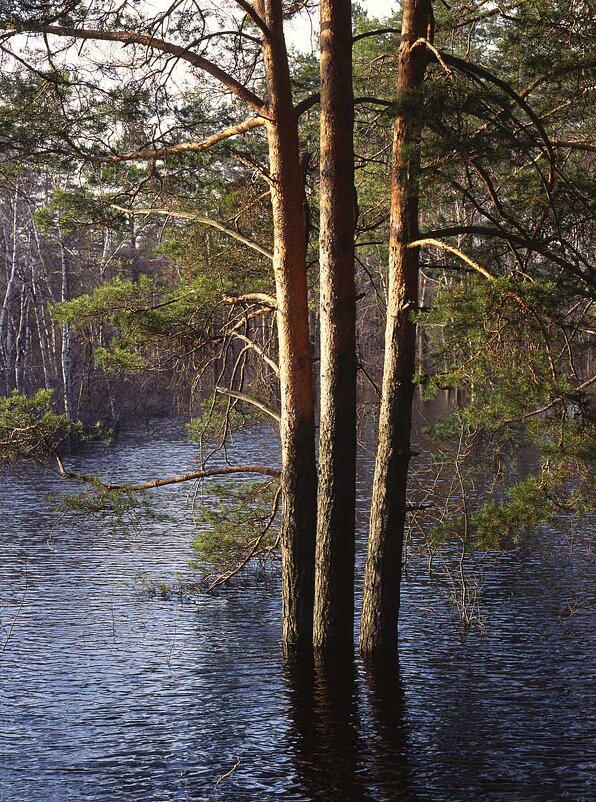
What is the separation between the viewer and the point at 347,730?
28.6 ft

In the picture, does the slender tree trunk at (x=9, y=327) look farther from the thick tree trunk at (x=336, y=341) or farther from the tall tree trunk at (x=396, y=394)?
the tall tree trunk at (x=396, y=394)

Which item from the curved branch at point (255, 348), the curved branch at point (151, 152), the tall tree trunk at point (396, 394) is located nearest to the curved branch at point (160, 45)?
the curved branch at point (151, 152)

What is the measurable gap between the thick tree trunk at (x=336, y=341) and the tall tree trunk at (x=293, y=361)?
28 centimetres

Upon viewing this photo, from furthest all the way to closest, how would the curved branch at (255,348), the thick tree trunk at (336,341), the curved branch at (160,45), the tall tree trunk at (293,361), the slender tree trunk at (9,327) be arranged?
the slender tree trunk at (9,327) < the curved branch at (255,348) < the tall tree trunk at (293,361) < the thick tree trunk at (336,341) < the curved branch at (160,45)

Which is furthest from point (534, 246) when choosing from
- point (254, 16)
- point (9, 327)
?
point (9, 327)

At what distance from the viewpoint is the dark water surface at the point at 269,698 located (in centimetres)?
752

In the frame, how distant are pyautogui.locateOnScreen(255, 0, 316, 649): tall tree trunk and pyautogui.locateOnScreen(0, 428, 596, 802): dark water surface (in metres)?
0.97

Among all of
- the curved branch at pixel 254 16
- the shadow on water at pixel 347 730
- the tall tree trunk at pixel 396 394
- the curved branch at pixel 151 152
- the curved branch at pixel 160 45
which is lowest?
the shadow on water at pixel 347 730

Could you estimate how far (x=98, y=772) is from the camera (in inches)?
301

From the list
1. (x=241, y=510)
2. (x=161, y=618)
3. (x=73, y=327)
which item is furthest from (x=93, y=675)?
(x=73, y=327)

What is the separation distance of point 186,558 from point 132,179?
245 inches

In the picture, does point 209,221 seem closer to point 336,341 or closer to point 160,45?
point 160,45

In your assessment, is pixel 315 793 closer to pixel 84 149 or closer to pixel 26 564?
pixel 84 149

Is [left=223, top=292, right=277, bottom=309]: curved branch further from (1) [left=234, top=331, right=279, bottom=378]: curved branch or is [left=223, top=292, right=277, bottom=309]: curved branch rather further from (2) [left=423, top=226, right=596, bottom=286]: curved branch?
(2) [left=423, top=226, right=596, bottom=286]: curved branch
